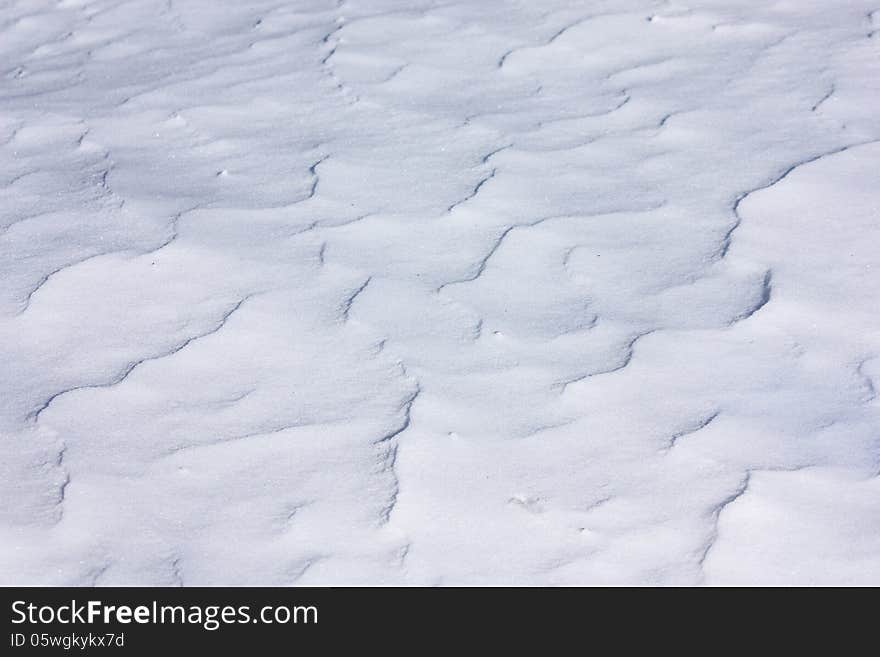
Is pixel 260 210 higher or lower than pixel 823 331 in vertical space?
higher

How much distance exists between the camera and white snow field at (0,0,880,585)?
63.2 inches

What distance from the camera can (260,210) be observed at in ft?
7.74

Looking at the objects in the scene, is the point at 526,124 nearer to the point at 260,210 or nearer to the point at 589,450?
the point at 260,210

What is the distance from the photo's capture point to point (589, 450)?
1724mm

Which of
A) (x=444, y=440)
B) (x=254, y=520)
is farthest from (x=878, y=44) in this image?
(x=254, y=520)

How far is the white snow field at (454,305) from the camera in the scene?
1605mm

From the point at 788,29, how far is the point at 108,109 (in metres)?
1.72

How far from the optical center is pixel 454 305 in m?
2.06

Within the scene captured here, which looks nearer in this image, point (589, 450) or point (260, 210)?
point (589, 450)
